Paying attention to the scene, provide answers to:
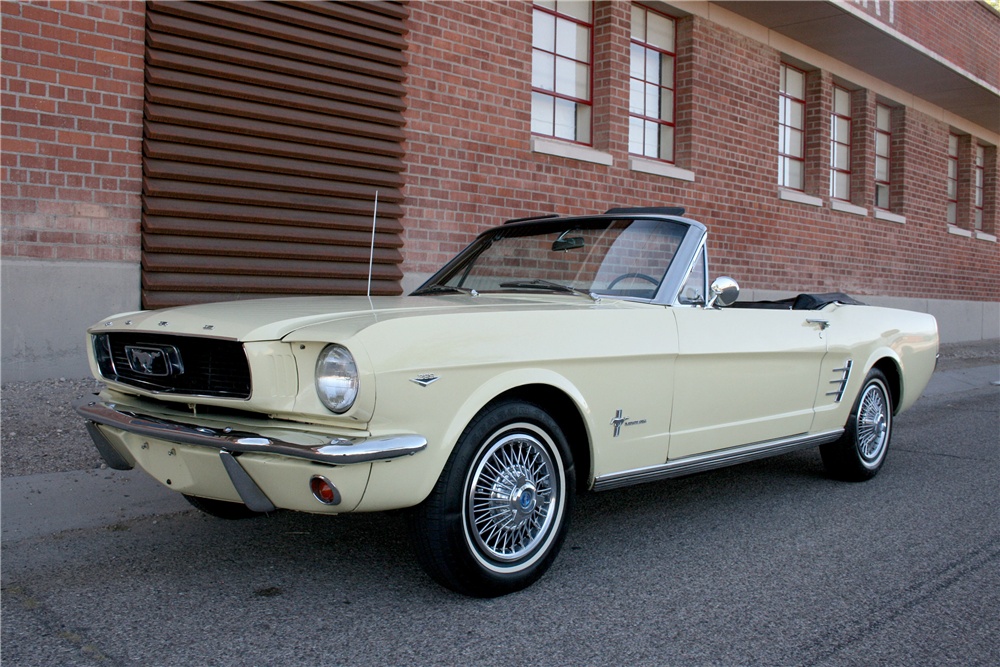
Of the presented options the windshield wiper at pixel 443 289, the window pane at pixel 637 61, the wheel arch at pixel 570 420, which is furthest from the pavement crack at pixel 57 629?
the window pane at pixel 637 61

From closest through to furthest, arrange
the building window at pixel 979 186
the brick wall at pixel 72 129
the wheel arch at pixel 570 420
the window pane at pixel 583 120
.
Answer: the wheel arch at pixel 570 420
the brick wall at pixel 72 129
the window pane at pixel 583 120
the building window at pixel 979 186

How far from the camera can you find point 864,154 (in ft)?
46.2

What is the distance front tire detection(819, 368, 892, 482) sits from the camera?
499 cm

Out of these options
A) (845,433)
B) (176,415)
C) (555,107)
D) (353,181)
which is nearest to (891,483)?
(845,433)

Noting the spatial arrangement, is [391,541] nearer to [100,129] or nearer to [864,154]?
[100,129]

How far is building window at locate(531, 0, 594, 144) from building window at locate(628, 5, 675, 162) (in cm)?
70

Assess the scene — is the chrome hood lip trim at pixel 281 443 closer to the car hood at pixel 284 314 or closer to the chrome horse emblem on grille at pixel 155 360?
the chrome horse emblem on grille at pixel 155 360

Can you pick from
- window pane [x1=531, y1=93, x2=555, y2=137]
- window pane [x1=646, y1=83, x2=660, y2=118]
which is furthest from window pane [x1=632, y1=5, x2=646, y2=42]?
window pane [x1=531, y1=93, x2=555, y2=137]

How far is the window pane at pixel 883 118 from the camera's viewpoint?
1514 cm

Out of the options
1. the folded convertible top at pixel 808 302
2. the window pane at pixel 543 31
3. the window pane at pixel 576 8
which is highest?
the window pane at pixel 576 8

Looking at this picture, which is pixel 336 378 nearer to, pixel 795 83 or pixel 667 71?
pixel 667 71

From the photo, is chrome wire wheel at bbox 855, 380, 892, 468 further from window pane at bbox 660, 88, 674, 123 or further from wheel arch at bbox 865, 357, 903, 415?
window pane at bbox 660, 88, 674, 123

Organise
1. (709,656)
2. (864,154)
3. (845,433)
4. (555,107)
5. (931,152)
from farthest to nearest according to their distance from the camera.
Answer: (931,152)
(864,154)
(555,107)
(845,433)
(709,656)

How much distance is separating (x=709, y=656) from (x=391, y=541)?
5.31 ft
